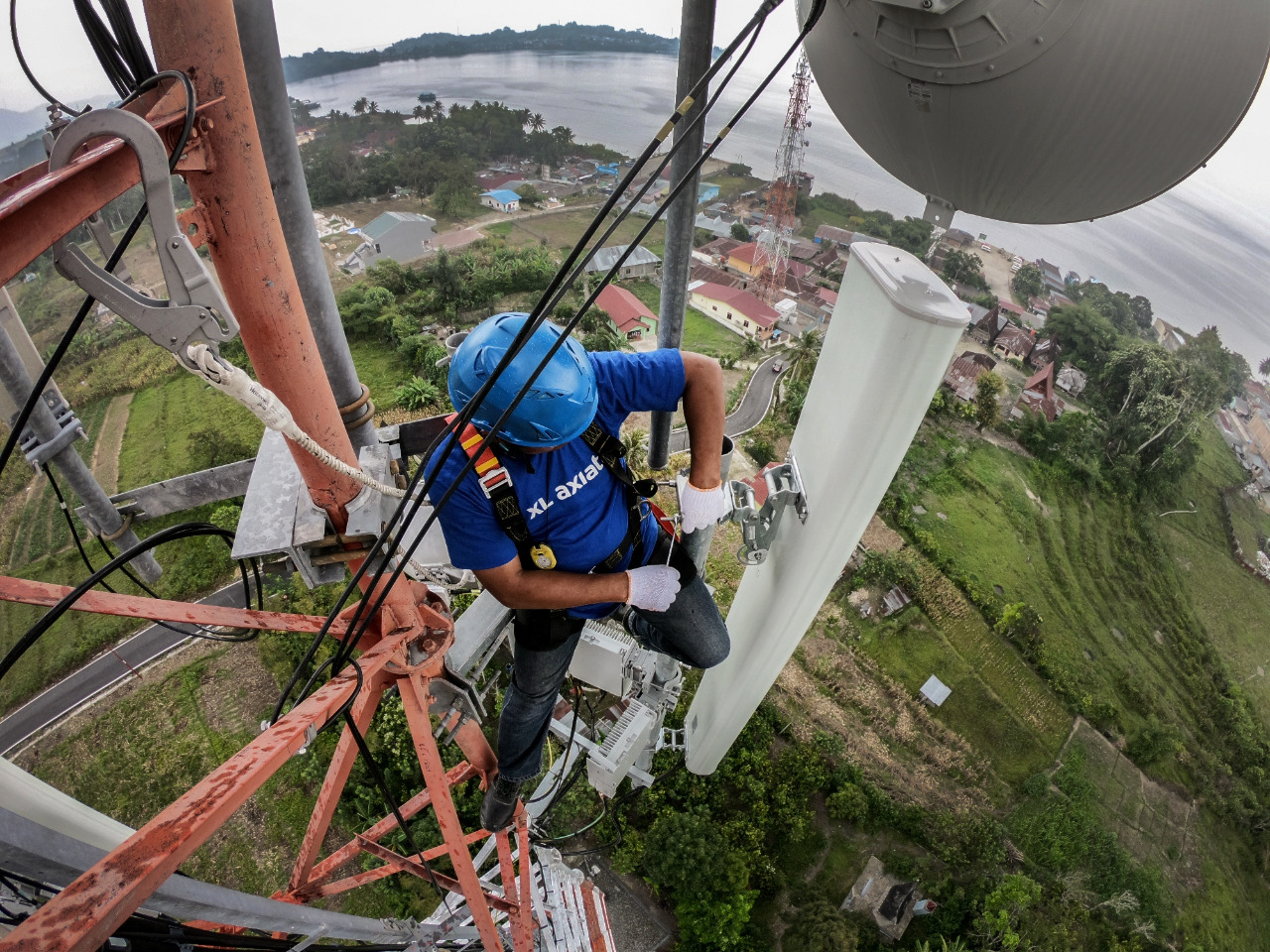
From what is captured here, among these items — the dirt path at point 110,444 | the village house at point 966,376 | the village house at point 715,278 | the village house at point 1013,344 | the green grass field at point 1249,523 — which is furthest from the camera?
the village house at point 715,278

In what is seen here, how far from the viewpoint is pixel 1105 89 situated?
207 cm

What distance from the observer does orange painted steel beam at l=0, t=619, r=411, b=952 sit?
138cm

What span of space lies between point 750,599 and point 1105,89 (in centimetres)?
359

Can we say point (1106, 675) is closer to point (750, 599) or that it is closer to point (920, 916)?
point (920, 916)

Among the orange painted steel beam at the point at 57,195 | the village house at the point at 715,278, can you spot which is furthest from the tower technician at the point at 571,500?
the village house at the point at 715,278

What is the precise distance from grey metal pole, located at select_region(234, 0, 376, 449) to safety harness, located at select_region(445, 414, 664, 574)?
56 centimetres

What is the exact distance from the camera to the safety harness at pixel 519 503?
2.68 m

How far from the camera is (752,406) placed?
2189 centimetres

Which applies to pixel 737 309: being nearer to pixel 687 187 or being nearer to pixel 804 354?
pixel 804 354

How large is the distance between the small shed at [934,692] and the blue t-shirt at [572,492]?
36.0ft

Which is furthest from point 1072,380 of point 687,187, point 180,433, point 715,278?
point 180,433

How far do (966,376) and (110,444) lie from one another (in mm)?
29353

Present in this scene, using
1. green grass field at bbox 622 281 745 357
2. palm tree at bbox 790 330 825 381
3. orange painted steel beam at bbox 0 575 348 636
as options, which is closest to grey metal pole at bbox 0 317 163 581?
orange painted steel beam at bbox 0 575 348 636

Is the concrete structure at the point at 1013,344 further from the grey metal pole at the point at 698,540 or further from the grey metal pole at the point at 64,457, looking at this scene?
the grey metal pole at the point at 64,457
